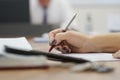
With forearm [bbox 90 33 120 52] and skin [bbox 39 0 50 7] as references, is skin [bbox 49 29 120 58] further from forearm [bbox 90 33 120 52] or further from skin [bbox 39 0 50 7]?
skin [bbox 39 0 50 7]

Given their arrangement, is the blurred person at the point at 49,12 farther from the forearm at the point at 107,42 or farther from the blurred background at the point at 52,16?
the forearm at the point at 107,42

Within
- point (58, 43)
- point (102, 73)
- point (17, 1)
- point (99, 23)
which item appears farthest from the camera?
point (99, 23)

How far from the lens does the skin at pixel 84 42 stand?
1.19 meters

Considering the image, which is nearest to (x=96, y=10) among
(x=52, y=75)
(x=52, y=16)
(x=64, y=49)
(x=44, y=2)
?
(x=52, y=16)

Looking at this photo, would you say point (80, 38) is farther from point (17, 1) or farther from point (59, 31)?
point (17, 1)

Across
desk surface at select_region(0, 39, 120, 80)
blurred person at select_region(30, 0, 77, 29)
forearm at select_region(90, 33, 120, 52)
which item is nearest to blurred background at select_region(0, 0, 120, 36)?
blurred person at select_region(30, 0, 77, 29)

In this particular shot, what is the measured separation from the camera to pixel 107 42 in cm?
125

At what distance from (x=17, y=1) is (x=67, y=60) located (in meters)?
1.24

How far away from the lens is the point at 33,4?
3.47 m

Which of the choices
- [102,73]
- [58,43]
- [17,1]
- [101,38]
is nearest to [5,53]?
[102,73]

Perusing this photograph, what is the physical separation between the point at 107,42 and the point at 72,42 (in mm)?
156

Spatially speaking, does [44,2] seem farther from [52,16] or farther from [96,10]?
[96,10]

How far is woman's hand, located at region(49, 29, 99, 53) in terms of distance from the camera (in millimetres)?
1184

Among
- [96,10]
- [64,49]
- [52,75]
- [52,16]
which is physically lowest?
[52,75]
